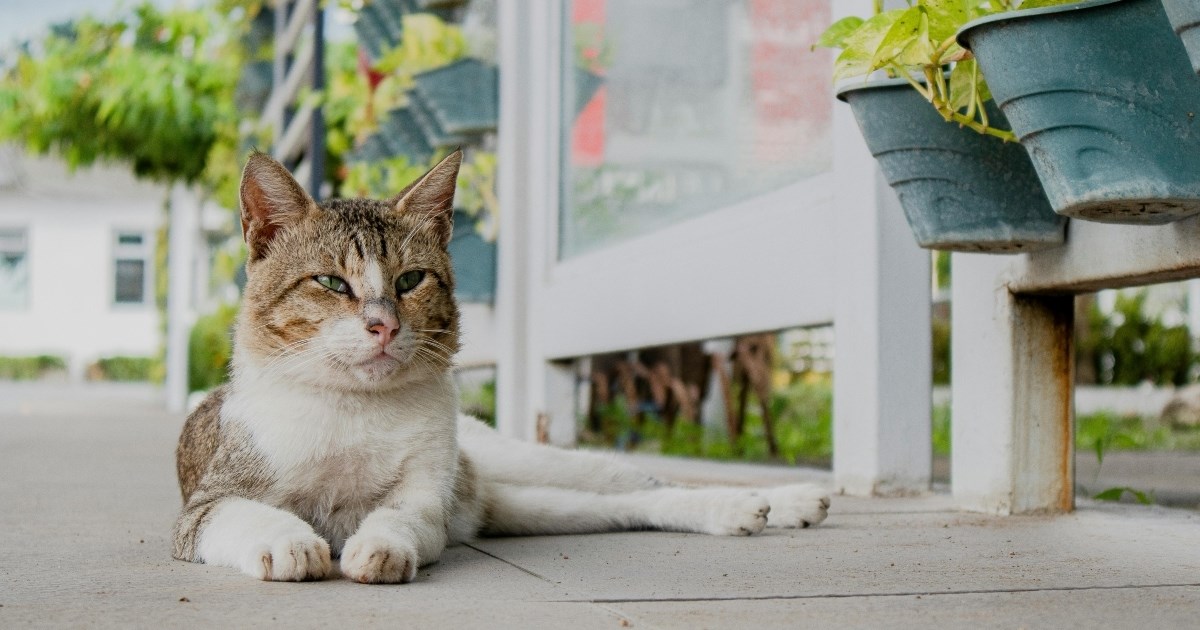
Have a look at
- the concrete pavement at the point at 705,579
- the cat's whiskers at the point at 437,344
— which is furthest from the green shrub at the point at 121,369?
the cat's whiskers at the point at 437,344

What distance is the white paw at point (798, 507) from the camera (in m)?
2.61

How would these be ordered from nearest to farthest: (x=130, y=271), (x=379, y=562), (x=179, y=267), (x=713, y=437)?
(x=379, y=562) → (x=713, y=437) → (x=179, y=267) → (x=130, y=271)

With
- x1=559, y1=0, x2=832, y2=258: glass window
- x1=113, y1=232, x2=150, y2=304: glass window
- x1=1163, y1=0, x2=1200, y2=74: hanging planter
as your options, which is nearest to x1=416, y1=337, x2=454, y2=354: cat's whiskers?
x1=1163, y1=0, x2=1200, y2=74: hanging planter

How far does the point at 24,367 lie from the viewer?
26656mm

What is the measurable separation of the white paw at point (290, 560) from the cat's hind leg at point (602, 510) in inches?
28.8

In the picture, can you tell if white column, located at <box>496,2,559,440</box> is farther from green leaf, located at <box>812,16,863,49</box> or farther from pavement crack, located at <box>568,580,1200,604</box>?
pavement crack, located at <box>568,580,1200,604</box>

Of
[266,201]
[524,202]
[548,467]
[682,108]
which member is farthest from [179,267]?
[266,201]

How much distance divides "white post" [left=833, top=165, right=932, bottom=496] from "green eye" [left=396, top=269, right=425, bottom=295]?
1243 mm

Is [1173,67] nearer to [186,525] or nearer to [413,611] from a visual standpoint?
[413,611]

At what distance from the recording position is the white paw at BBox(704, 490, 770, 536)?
8.20 feet

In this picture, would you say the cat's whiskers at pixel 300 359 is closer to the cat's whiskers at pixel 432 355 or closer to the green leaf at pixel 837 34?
the cat's whiskers at pixel 432 355

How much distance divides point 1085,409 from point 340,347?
27.9 ft

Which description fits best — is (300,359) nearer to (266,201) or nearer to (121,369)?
(266,201)

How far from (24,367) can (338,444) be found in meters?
27.2
